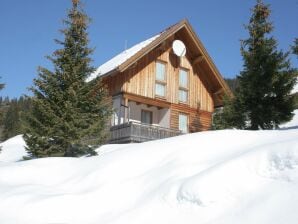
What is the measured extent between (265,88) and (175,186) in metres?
14.7

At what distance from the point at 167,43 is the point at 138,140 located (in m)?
8.32

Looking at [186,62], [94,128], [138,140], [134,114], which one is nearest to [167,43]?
[186,62]

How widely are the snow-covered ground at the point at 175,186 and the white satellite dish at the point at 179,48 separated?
55.5 ft

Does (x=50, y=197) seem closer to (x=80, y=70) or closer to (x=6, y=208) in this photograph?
(x=6, y=208)

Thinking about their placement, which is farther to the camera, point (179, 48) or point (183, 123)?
point (183, 123)

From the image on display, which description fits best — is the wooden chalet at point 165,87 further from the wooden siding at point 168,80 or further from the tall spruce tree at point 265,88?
the tall spruce tree at point 265,88

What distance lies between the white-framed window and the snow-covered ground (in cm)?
1756

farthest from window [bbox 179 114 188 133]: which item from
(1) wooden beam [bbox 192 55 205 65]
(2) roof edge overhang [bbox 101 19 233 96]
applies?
(1) wooden beam [bbox 192 55 205 65]

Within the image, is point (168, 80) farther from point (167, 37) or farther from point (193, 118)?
point (193, 118)

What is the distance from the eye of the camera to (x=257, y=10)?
22.8 metres

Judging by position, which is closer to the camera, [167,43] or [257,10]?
[257,10]

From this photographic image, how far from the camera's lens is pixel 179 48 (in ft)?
88.1

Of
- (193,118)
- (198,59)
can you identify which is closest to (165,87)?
(193,118)

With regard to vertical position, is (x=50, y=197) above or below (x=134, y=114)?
below
